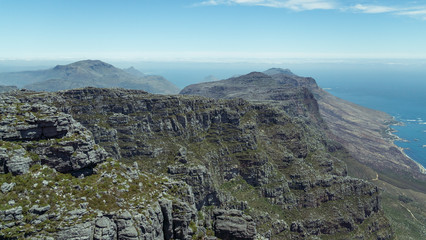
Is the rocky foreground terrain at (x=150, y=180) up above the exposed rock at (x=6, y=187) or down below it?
below

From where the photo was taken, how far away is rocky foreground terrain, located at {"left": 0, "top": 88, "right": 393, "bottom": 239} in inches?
1895

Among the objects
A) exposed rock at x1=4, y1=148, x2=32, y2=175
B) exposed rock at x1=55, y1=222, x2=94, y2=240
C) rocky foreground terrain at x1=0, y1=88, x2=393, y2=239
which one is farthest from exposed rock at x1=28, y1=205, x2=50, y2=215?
exposed rock at x1=4, y1=148, x2=32, y2=175

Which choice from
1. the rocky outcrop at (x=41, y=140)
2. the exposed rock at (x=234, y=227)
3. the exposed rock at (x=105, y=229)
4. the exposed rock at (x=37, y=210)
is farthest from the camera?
the exposed rock at (x=234, y=227)

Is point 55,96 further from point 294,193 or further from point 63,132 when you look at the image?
point 294,193

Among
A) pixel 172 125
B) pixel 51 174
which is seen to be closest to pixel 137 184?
pixel 51 174

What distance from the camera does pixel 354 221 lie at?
173m

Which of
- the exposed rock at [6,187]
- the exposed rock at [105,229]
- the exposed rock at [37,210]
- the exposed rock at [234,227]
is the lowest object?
the exposed rock at [234,227]

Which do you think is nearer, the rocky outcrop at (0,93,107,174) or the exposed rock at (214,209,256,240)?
the rocky outcrop at (0,93,107,174)

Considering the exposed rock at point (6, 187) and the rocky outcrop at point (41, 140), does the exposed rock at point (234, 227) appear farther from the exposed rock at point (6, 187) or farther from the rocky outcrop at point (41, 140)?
the exposed rock at point (6, 187)

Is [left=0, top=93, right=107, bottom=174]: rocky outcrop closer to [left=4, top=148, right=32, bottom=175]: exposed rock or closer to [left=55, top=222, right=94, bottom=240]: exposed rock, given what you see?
[left=4, top=148, right=32, bottom=175]: exposed rock

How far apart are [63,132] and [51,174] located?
10.5m

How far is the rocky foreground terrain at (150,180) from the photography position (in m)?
48.1

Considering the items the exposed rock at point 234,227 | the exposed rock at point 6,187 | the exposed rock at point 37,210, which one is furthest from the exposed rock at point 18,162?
the exposed rock at point 234,227

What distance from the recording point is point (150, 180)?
66312mm
